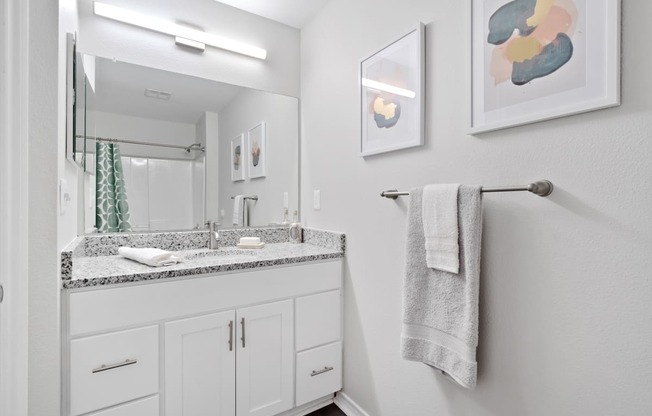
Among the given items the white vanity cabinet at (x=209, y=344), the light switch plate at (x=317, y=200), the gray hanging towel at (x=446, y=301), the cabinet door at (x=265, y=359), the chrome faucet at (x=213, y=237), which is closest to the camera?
the gray hanging towel at (x=446, y=301)

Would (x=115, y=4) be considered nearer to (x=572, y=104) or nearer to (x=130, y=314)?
(x=130, y=314)

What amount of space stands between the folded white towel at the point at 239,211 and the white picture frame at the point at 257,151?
17cm

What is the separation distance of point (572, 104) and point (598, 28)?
0.61ft

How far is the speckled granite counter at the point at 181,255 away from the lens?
1157 mm

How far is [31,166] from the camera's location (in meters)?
0.95

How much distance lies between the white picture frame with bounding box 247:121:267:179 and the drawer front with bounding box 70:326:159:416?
1.12 m

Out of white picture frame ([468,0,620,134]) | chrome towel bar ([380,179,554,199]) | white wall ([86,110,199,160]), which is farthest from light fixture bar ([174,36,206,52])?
chrome towel bar ([380,179,554,199])

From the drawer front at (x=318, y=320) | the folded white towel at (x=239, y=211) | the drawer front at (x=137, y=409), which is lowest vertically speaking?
the drawer front at (x=137, y=409)

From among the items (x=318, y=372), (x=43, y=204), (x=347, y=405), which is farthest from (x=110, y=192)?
(x=347, y=405)

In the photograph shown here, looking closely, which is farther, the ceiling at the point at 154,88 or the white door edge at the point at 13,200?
the ceiling at the point at 154,88

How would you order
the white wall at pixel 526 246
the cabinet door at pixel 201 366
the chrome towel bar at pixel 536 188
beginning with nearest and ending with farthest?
the white wall at pixel 526 246
the chrome towel bar at pixel 536 188
the cabinet door at pixel 201 366

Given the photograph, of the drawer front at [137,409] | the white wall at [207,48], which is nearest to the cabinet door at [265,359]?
the drawer front at [137,409]

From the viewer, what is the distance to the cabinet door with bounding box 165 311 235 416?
1.26 m

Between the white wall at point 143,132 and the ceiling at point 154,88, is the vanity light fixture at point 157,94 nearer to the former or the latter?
the ceiling at point 154,88
